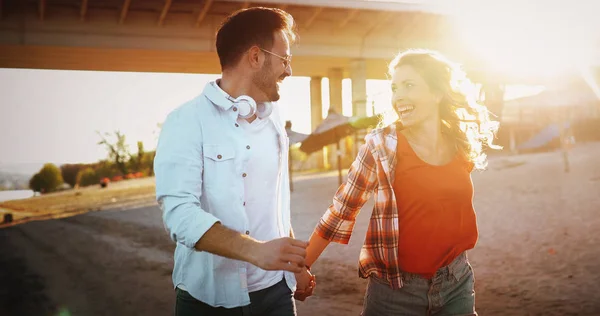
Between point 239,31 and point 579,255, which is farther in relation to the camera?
point 579,255

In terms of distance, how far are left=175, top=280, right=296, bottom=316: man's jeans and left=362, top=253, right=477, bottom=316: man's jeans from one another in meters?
0.45

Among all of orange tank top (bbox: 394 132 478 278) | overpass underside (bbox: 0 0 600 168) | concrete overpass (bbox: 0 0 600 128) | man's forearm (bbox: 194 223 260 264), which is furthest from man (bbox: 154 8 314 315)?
overpass underside (bbox: 0 0 600 168)

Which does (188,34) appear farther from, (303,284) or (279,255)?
(279,255)

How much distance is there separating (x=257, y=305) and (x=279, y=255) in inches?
21.1

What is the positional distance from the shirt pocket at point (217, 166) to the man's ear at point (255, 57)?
433 mm

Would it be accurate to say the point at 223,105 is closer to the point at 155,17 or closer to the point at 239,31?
the point at 239,31

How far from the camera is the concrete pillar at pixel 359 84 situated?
25453 millimetres

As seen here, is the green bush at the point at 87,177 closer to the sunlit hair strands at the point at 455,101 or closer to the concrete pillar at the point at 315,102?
the concrete pillar at the point at 315,102

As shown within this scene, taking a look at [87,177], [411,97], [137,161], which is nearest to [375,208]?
[411,97]

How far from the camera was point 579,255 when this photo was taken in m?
8.35

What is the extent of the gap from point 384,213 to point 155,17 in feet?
67.3

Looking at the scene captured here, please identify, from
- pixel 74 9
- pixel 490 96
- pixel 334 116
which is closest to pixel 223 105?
pixel 334 116

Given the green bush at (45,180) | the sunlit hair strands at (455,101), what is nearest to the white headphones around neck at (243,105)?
the sunlit hair strands at (455,101)

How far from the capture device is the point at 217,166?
7.71ft
